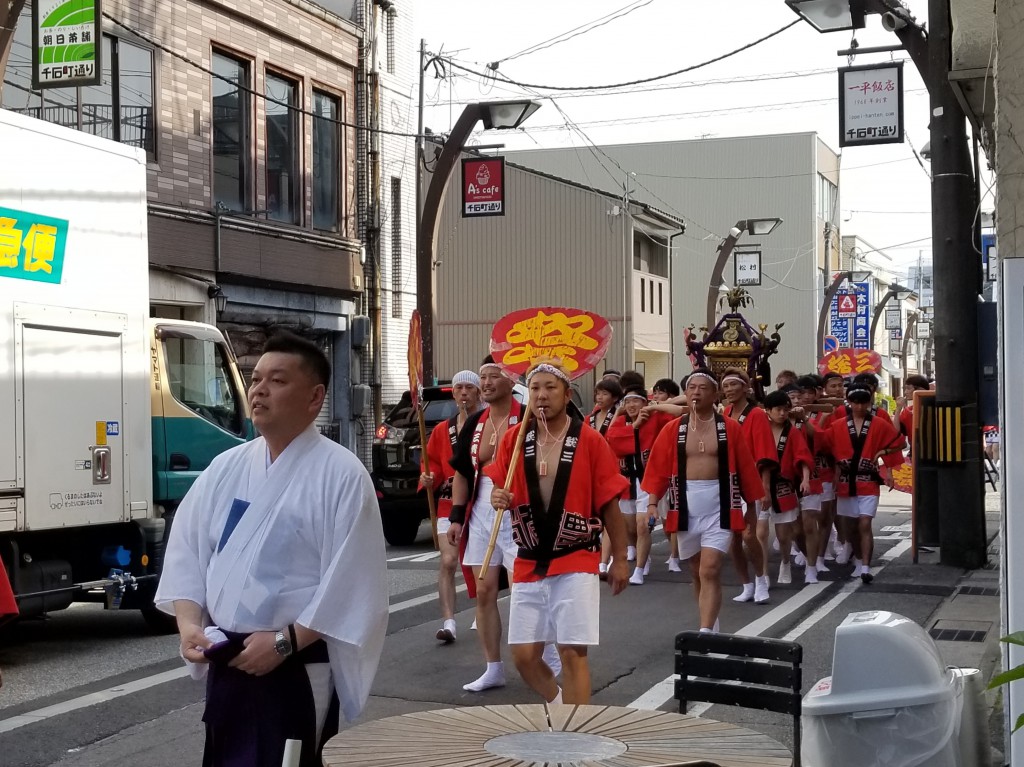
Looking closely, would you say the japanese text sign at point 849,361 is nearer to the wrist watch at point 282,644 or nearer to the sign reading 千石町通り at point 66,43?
the sign reading 千石町通り at point 66,43

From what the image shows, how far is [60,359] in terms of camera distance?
8562mm

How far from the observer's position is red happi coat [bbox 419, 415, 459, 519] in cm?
913

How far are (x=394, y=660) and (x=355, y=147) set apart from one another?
53.6 ft

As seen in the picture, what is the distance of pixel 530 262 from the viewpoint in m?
38.1

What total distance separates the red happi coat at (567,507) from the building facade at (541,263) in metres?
30.1

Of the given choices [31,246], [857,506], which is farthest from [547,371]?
[857,506]

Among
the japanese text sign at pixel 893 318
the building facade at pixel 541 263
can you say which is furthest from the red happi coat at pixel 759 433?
the japanese text sign at pixel 893 318

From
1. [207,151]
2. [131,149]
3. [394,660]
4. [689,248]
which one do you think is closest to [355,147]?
[207,151]

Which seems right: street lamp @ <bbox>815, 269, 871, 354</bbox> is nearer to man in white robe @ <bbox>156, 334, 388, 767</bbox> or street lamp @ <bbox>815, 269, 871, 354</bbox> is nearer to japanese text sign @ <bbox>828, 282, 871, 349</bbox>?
japanese text sign @ <bbox>828, 282, 871, 349</bbox>

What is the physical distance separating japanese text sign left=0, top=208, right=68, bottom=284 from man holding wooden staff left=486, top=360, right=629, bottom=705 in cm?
377

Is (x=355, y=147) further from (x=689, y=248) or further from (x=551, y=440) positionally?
(x=689, y=248)

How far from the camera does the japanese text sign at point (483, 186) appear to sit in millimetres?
20656

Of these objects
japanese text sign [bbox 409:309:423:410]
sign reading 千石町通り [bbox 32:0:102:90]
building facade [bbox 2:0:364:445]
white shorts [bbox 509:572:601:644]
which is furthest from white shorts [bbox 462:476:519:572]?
building facade [bbox 2:0:364:445]

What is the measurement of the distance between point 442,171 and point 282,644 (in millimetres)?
14536
